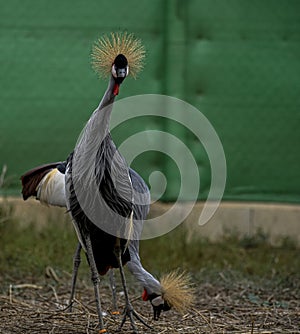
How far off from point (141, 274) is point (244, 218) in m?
2.84

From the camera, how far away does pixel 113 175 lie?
4.27 meters

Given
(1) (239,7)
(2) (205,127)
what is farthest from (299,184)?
(1) (239,7)

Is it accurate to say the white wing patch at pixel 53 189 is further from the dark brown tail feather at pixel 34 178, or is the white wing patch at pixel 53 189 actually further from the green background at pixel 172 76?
the green background at pixel 172 76

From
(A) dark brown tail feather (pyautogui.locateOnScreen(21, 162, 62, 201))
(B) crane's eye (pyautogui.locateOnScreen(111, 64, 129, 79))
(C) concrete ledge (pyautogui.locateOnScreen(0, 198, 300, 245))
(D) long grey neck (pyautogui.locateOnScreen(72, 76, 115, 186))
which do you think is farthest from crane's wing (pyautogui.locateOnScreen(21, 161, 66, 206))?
(C) concrete ledge (pyautogui.locateOnScreen(0, 198, 300, 245))

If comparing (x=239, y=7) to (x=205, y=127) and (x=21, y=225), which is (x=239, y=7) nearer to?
(x=205, y=127)

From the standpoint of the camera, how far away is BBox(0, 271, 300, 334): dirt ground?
4.78 m

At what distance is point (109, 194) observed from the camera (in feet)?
14.1

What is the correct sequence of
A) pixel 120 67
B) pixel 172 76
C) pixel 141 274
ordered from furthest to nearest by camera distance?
pixel 172 76 → pixel 141 274 → pixel 120 67

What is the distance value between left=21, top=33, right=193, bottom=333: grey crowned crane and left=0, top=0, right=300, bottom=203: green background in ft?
8.45

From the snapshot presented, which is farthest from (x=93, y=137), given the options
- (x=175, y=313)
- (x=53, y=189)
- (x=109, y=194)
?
(x=175, y=313)

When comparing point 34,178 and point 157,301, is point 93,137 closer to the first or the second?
A: point 157,301

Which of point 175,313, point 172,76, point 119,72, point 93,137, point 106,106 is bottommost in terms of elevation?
point 175,313

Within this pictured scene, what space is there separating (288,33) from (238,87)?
0.63m

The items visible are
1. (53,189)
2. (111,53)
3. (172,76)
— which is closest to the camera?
(111,53)
